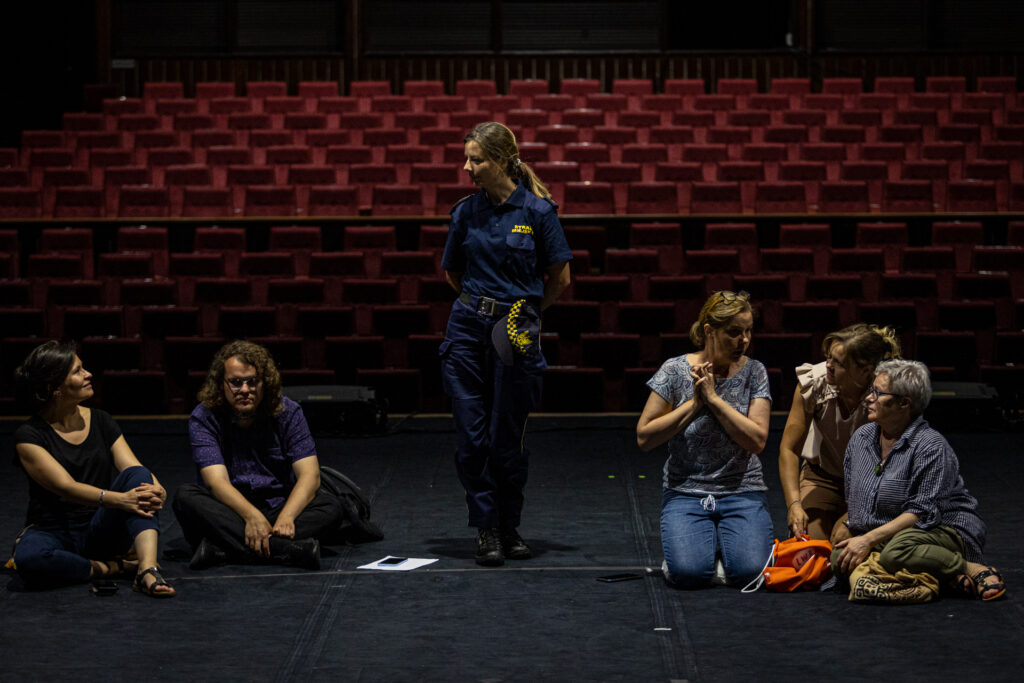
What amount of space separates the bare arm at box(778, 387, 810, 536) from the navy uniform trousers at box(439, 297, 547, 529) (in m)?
0.69

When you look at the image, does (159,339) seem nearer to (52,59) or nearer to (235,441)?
(235,441)

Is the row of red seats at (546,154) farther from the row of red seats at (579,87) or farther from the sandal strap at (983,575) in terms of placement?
the sandal strap at (983,575)

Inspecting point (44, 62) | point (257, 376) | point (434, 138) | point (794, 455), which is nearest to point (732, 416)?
point (794, 455)

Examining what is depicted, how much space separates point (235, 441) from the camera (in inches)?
141

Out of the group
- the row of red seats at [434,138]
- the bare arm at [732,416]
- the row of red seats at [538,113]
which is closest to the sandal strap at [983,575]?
the bare arm at [732,416]

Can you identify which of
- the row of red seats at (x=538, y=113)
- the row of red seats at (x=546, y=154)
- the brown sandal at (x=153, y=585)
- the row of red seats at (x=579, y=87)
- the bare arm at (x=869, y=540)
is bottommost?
A: the brown sandal at (x=153, y=585)

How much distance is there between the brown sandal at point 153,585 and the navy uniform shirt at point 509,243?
1099mm

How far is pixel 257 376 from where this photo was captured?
3.51m

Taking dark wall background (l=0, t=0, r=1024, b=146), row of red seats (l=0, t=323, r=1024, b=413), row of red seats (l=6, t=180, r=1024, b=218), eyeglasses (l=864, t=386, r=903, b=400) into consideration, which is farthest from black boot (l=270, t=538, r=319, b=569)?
dark wall background (l=0, t=0, r=1024, b=146)

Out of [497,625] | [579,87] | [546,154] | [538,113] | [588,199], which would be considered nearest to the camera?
[497,625]

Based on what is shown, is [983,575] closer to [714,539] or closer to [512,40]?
[714,539]

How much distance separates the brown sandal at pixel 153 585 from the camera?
3.20 meters

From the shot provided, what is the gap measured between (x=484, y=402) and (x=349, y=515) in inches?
21.3

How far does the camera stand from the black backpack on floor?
3730mm
